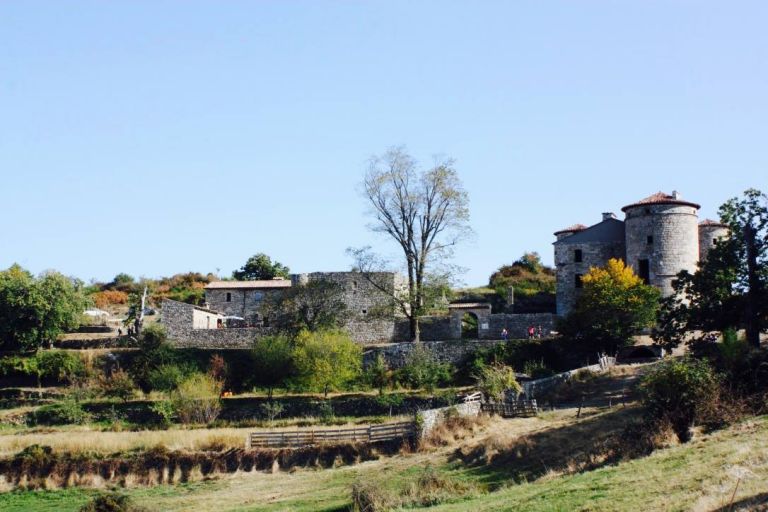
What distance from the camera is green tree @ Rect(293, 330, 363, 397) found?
46656 mm

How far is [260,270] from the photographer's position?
77250 mm

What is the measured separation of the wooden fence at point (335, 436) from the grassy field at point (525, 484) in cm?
157

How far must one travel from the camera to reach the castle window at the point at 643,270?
51438mm

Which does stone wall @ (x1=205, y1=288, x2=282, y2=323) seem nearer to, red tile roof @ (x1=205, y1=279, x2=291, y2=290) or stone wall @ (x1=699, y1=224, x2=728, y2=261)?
red tile roof @ (x1=205, y1=279, x2=291, y2=290)

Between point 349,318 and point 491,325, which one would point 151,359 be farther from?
point 491,325

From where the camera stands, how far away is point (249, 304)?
59656 mm

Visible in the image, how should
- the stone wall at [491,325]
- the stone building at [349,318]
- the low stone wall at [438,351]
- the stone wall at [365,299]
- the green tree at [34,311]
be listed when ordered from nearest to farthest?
the low stone wall at [438,351] → the stone wall at [491,325] → the green tree at [34,311] → the stone building at [349,318] → the stone wall at [365,299]

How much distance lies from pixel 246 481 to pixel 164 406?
12.3 metres

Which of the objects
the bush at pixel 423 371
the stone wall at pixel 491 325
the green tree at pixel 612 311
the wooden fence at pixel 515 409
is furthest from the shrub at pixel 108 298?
the wooden fence at pixel 515 409

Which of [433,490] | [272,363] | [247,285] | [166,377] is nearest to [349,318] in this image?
[272,363]

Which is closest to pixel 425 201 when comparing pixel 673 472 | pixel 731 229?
pixel 731 229

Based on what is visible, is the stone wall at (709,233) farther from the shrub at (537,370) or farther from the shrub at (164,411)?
the shrub at (164,411)

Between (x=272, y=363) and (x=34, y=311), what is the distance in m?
14.6

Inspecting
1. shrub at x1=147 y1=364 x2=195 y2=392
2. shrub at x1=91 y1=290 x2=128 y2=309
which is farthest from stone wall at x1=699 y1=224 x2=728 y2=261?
shrub at x1=91 y1=290 x2=128 y2=309
